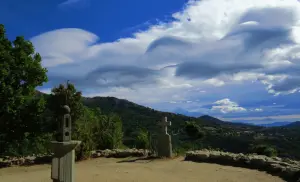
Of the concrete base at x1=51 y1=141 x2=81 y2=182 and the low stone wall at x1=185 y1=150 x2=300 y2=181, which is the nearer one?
the concrete base at x1=51 y1=141 x2=81 y2=182

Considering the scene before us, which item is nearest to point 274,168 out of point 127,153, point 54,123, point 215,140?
point 127,153

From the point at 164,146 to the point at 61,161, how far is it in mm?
8364

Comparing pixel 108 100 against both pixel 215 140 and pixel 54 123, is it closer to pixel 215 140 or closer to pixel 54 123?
pixel 215 140

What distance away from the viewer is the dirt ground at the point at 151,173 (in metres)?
10.0

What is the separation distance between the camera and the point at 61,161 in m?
6.61

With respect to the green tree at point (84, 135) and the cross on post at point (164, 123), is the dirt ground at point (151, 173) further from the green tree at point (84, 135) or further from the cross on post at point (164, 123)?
the cross on post at point (164, 123)

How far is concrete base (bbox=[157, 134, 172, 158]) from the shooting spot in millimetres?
14508

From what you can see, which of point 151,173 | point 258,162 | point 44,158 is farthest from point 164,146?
point 44,158

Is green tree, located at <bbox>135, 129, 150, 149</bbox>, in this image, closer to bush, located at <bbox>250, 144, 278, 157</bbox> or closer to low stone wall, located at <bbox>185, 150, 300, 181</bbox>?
low stone wall, located at <bbox>185, 150, 300, 181</bbox>

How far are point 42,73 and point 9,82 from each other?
173 centimetres

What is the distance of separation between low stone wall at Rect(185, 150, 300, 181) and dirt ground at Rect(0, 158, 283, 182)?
36cm

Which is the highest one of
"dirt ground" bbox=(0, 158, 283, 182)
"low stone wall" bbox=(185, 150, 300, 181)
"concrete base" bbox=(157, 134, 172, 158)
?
"concrete base" bbox=(157, 134, 172, 158)

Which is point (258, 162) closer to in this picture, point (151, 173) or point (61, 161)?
point (151, 173)

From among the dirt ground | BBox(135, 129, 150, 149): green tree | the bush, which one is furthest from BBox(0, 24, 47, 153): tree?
the bush
